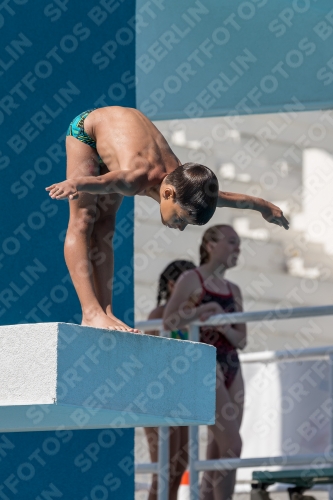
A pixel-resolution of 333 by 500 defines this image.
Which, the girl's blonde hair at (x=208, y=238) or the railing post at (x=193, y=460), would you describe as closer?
the railing post at (x=193, y=460)

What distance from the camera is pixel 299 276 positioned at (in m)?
11.5

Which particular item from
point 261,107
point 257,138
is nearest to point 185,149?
point 257,138

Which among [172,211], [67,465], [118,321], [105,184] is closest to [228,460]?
[67,465]

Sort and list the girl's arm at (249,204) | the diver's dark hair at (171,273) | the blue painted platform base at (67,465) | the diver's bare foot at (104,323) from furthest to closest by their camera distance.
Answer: the diver's dark hair at (171,273), the blue painted platform base at (67,465), the girl's arm at (249,204), the diver's bare foot at (104,323)

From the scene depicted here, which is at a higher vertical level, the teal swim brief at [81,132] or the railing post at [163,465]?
the teal swim brief at [81,132]

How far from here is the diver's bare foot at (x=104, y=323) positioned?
15.8 ft

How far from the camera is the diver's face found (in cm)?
465

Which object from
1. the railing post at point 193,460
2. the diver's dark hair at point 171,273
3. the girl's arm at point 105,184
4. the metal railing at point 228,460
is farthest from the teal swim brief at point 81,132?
the diver's dark hair at point 171,273

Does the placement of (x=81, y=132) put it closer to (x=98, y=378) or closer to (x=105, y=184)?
(x=105, y=184)

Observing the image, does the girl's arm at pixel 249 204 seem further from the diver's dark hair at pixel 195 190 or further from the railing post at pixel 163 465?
the railing post at pixel 163 465

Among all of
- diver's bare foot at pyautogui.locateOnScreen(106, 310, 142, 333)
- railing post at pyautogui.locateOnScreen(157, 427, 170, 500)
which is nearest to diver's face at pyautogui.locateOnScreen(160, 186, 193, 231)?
diver's bare foot at pyautogui.locateOnScreen(106, 310, 142, 333)

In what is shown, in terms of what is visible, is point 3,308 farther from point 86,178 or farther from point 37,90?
point 86,178

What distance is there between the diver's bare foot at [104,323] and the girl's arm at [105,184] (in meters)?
0.56

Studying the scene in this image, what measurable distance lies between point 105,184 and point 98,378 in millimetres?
772
